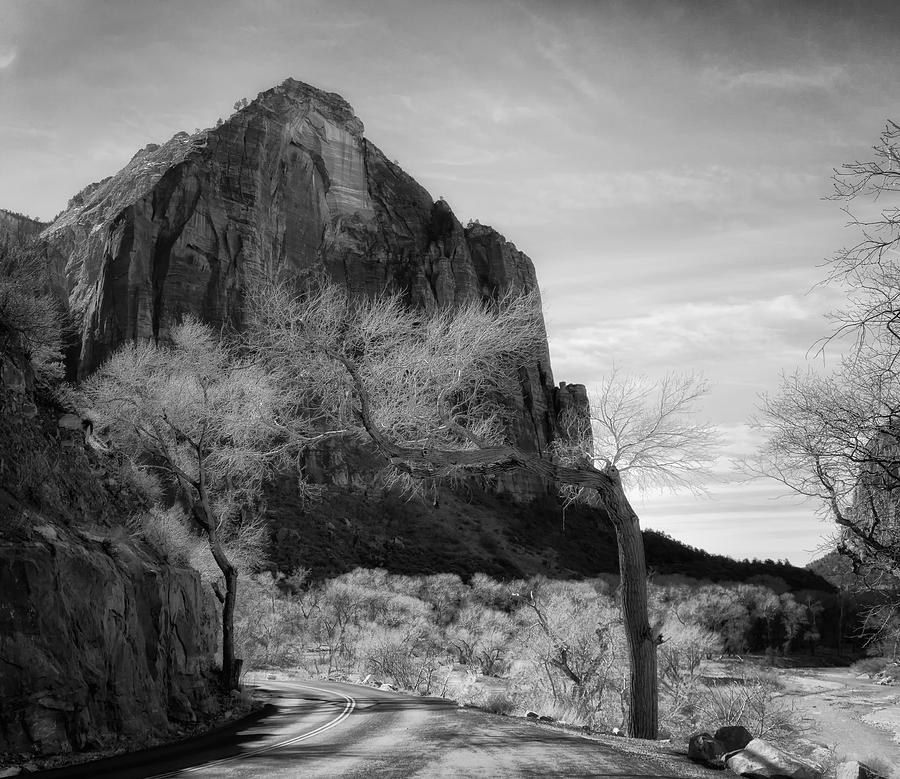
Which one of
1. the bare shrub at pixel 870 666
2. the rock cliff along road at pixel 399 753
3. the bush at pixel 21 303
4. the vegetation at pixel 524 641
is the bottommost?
the bare shrub at pixel 870 666

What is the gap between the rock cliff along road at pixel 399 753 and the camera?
7551mm

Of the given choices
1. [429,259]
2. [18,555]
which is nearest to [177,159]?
[429,259]

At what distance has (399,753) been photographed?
9.15 metres

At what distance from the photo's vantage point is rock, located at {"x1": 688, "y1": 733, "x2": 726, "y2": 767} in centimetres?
783

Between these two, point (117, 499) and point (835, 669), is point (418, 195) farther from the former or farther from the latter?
point (117, 499)

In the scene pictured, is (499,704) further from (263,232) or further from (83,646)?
(263,232)

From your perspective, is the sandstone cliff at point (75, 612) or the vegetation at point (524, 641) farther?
the vegetation at point (524, 641)

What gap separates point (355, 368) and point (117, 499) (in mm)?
9809

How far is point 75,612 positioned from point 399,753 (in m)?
5.37

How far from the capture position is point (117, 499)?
55.0ft

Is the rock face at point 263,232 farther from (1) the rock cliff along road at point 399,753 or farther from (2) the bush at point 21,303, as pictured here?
(1) the rock cliff along road at point 399,753

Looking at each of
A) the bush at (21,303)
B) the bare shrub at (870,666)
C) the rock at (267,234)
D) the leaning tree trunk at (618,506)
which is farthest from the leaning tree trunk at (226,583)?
the rock at (267,234)

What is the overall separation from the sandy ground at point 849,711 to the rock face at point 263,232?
2110 inches

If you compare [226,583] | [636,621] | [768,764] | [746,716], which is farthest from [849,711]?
[768,764]
